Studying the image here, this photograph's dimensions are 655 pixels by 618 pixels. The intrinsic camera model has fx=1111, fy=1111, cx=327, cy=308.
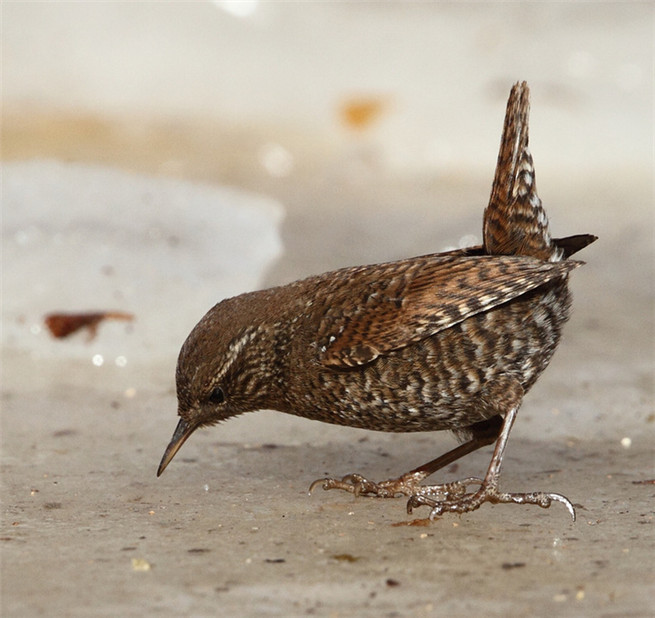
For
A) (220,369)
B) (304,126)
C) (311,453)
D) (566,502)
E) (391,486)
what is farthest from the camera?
(304,126)

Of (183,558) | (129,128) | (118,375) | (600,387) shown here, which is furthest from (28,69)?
(183,558)

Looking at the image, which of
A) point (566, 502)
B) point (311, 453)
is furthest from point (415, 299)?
point (311, 453)

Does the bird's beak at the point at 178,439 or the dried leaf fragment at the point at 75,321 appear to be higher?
the dried leaf fragment at the point at 75,321

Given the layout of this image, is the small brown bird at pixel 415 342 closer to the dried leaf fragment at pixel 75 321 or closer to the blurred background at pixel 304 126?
the dried leaf fragment at pixel 75 321

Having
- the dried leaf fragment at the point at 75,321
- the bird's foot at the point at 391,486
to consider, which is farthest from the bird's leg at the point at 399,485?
the dried leaf fragment at the point at 75,321

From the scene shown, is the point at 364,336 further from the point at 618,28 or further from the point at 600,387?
the point at 618,28

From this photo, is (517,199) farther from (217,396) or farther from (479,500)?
(217,396)
